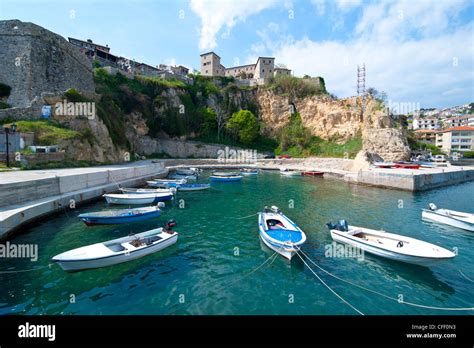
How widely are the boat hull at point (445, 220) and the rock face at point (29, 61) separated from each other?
4381 cm

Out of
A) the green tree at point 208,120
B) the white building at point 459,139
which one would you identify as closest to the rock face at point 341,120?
the green tree at point 208,120

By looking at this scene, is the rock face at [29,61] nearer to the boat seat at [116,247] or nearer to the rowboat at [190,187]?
the rowboat at [190,187]

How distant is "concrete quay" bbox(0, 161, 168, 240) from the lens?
1287 centimetres

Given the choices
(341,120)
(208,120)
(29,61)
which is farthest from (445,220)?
(208,120)

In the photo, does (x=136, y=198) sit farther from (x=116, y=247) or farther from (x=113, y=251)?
(x=113, y=251)

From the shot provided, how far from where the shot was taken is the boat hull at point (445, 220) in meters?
14.4

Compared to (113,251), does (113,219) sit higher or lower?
higher

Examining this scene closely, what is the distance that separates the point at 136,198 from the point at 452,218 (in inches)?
898

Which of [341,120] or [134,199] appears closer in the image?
[134,199]

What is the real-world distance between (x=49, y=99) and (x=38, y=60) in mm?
9100

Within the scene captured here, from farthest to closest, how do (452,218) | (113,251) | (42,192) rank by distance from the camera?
(42,192), (452,218), (113,251)

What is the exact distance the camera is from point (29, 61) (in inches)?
1237

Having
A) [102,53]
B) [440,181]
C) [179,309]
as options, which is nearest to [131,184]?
[179,309]

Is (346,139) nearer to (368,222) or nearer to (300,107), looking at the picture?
(300,107)
